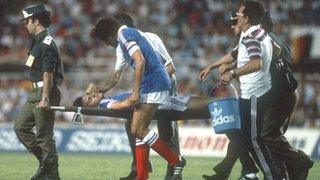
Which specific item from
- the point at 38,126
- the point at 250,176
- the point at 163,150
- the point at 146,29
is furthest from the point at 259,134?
the point at 146,29

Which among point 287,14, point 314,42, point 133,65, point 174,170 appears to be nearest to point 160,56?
point 133,65

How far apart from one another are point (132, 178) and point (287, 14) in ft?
45.6

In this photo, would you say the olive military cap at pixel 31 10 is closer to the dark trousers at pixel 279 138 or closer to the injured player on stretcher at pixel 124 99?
the injured player on stretcher at pixel 124 99

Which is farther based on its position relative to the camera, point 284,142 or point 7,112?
point 7,112

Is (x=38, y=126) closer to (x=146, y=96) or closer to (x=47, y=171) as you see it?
(x=47, y=171)

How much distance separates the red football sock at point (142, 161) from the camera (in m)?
9.88

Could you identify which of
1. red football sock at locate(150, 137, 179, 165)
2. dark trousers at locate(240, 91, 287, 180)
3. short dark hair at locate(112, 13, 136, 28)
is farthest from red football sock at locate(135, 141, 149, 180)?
short dark hair at locate(112, 13, 136, 28)

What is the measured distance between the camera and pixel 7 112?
21.0 metres

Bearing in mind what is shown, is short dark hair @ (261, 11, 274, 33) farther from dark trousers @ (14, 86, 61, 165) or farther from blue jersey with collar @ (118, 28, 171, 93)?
dark trousers @ (14, 86, 61, 165)

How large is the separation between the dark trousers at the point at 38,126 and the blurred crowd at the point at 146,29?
951cm

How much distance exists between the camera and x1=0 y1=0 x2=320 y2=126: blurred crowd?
21.0 metres

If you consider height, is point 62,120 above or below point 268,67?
below

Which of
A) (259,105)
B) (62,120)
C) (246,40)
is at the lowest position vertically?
(62,120)

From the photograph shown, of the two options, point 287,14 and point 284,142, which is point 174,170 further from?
point 287,14
